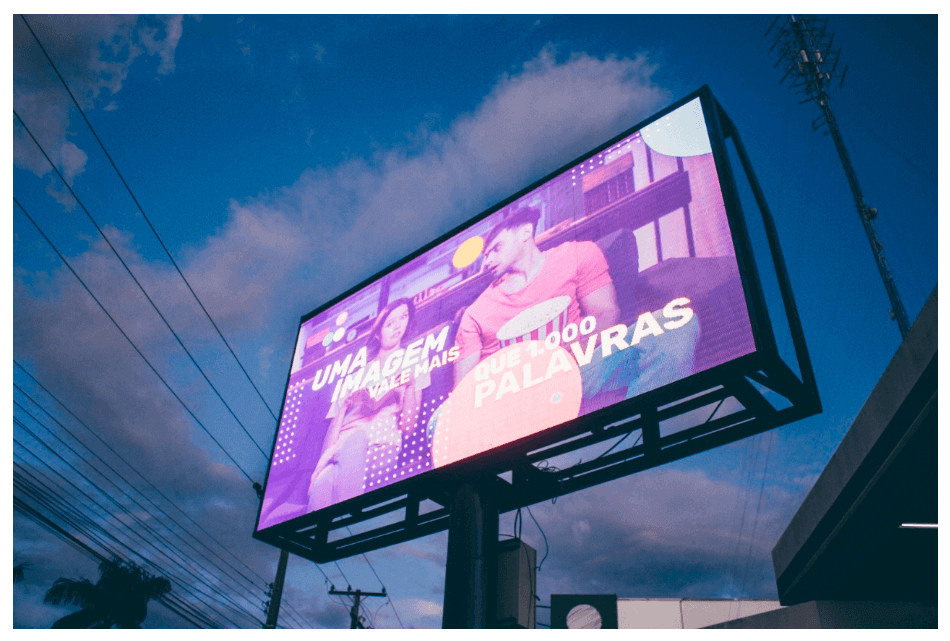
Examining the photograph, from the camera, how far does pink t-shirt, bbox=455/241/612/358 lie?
20.0 feet

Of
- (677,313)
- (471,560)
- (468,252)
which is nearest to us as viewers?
(677,313)

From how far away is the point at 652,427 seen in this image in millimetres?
5750

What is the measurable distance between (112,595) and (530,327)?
21.8 meters

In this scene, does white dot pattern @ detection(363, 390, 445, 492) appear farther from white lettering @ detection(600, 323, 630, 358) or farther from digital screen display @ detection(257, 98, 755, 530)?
white lettering @ detection(600, 323, 630, 358)

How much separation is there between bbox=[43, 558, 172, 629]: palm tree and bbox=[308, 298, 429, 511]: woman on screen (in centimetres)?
1756

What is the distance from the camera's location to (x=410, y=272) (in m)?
8.26

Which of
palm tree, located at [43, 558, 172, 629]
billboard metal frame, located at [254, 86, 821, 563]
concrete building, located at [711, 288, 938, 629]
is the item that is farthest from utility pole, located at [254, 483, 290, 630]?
concrete building, located at [711, 288, 938, 629]

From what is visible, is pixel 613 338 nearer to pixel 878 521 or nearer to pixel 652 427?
pixel 652 427

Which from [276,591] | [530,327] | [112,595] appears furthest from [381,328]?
[112,595]

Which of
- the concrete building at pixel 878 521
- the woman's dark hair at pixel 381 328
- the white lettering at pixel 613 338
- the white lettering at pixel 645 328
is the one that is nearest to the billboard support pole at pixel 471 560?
the white lettering at pixel 613 338

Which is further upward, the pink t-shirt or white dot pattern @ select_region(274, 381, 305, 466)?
the pink t-shirt

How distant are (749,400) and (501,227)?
3749 millimetres
